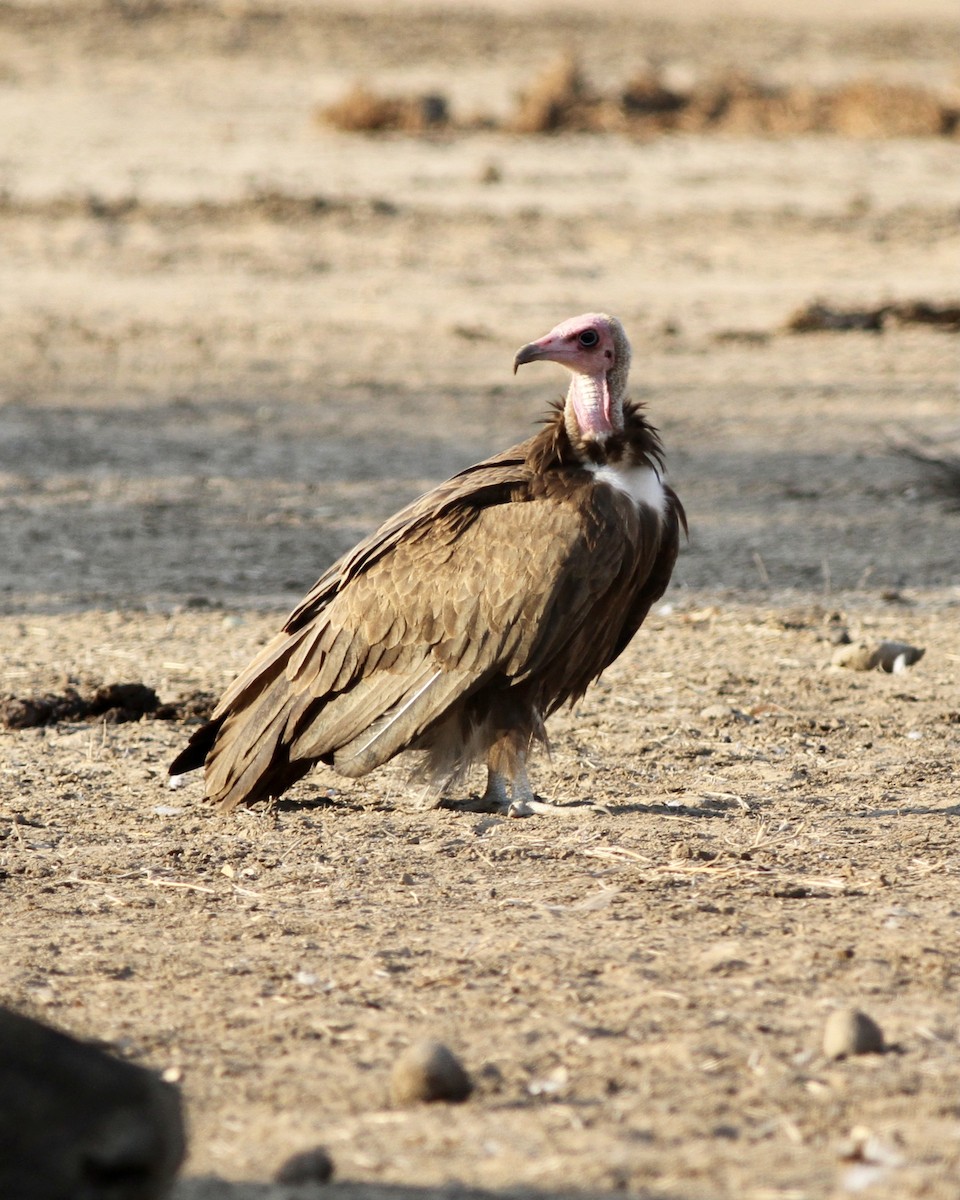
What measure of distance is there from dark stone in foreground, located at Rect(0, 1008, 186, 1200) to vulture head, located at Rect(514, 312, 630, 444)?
129 inches

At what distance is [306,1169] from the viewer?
3512 mm

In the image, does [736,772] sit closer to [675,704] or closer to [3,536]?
[675,704]

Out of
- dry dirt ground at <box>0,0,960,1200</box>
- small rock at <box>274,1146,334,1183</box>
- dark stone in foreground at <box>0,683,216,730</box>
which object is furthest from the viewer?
dark stone in foreground at <box>0,683,216,730</box>

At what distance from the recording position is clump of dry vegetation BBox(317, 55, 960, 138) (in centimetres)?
2206

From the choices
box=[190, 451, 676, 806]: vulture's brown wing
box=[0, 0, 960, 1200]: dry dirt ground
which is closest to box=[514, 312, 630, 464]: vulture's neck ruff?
box=[190, 451, 676, 806]: vulture's brown wing

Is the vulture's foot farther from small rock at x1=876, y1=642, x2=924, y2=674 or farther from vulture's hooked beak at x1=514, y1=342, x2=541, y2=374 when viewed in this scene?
small rock at x1=876, y1=642, x2=924, y2=674

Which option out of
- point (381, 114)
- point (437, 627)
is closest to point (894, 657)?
point (437, 627)

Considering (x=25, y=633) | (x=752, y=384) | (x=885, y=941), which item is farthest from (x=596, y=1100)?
(x=752, y=384)

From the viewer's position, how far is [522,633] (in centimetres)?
577

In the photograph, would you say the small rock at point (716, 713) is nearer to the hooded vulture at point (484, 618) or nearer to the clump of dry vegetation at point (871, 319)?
the hooded vulture at point (484, 618)

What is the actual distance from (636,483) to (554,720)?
1419 millimetres

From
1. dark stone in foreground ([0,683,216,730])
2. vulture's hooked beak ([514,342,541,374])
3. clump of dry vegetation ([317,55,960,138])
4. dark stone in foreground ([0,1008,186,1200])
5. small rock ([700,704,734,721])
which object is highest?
clump of dry vegetation ([317,55,960,138])

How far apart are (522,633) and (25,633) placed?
3126 millimetres

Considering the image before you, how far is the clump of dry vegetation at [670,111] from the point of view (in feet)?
72.4
